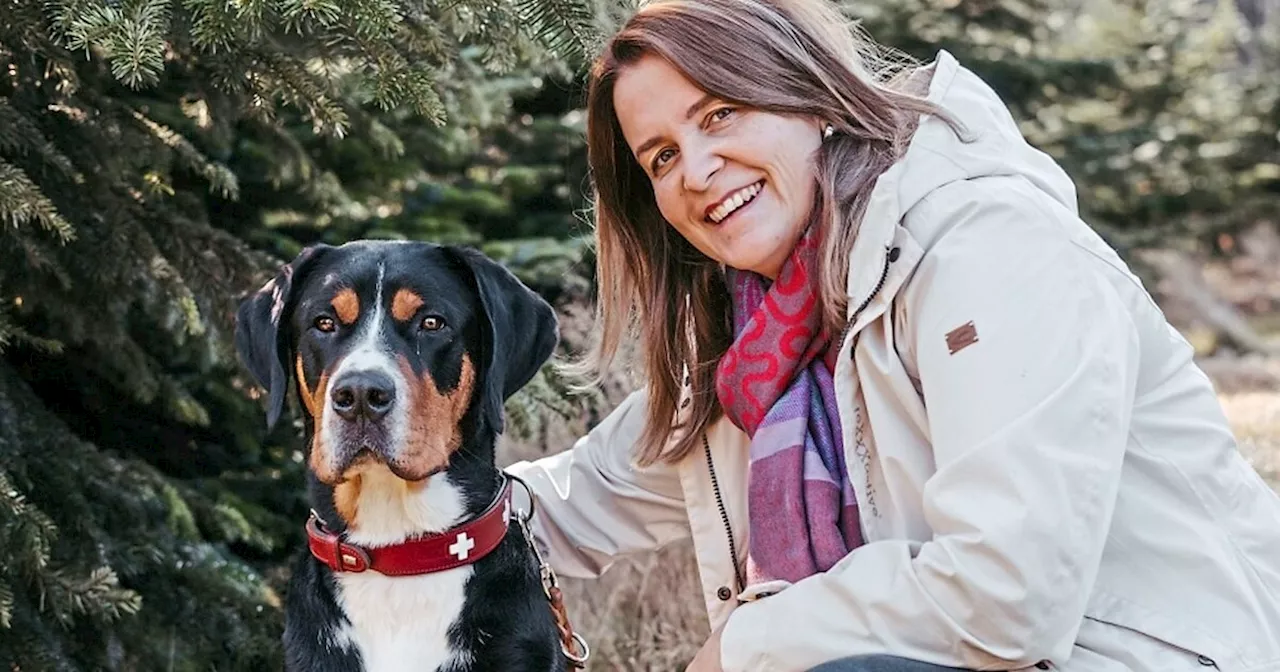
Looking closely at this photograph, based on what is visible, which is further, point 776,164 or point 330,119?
point 330,119

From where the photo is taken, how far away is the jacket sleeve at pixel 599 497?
9.91 ft

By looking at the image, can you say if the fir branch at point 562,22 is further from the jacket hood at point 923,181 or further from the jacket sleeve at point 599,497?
the jacket sleeve at point 599,497

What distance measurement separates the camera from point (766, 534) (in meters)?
2.55

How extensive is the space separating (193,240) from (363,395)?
1145 millimetres

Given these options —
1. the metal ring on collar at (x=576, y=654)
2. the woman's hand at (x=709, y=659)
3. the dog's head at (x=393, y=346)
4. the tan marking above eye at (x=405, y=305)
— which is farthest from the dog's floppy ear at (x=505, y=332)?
the woman's hand at (x=709, y=659)

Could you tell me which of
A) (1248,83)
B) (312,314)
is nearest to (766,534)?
(312,314)

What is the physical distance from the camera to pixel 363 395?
2.41 meters

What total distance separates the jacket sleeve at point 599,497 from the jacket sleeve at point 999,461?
2.47 feet

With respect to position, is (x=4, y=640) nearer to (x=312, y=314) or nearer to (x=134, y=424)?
(x=312, y=314)

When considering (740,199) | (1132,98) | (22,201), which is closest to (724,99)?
(740,199)

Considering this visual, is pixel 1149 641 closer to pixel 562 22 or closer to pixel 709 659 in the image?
pixel 709 659

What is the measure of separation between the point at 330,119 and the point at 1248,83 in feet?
35.7

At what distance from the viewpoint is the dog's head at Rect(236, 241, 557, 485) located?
2.45 metres

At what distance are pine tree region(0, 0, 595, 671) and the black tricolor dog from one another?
0.38 meters
